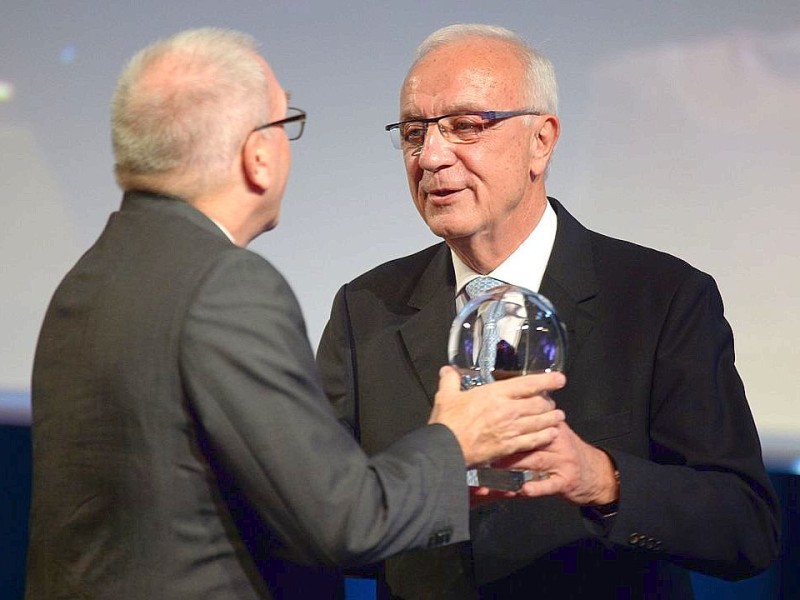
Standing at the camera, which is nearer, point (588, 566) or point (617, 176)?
point (588, 566)

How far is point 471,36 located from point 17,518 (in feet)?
7.68

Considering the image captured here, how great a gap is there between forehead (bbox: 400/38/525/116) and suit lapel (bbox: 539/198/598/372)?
0.30 m

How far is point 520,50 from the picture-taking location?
2.41 meters

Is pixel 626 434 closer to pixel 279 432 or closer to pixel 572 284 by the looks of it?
pixel 572 284

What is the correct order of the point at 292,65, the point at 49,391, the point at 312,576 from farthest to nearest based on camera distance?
the point at 292,65 → the point at 312,576 → the point at 49,391

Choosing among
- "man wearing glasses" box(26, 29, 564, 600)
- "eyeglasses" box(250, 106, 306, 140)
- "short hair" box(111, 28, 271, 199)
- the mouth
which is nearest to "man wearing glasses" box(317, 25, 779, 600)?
the mouth

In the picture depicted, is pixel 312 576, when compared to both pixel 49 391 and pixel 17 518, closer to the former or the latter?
pixel 49 391

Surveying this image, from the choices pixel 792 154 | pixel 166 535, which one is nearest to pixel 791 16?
pixel 792 154

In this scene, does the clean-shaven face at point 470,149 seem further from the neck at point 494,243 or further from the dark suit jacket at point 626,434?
the dark suit jacket at point 626,434

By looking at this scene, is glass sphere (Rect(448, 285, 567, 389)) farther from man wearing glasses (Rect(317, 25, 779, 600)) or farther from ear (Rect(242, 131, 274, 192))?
ear (Rect(242, 131, 274, 192))

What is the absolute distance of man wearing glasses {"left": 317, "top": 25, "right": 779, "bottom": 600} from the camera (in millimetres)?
2053

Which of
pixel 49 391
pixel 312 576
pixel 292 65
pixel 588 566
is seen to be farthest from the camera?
pixel 292 65

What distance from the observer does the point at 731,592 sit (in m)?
3.19

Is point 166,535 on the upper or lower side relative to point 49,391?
lower
